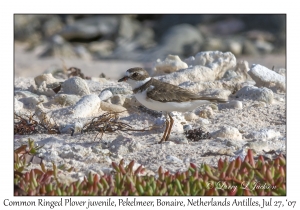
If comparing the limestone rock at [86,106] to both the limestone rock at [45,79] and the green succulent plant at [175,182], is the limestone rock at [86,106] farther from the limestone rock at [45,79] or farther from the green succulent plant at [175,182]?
the green succulent plant at [175,182]

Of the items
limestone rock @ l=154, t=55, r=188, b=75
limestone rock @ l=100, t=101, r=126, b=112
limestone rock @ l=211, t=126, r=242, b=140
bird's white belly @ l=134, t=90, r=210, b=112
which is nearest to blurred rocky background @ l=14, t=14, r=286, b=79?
limestone rock @ l=154, t=55, r=188, b=75

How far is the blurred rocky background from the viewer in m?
20.3

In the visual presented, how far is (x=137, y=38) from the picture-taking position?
A: 80.0ft

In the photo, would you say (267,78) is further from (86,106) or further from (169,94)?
(86,106)

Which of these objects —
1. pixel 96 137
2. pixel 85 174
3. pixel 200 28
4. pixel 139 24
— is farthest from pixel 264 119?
pixel 139 24

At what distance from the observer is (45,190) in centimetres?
498

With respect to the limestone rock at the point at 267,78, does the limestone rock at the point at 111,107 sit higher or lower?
lower

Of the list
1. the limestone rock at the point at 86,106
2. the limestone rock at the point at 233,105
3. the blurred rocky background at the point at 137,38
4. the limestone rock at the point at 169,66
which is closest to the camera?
the limestone rock at the point at 86,106

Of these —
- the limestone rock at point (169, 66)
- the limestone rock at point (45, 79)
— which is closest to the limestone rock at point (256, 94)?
the limestone rock at point (169, 66)

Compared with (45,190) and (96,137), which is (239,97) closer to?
(96,137)

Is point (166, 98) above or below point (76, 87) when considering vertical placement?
below

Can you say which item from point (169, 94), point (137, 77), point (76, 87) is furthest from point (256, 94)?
point (76, 87)

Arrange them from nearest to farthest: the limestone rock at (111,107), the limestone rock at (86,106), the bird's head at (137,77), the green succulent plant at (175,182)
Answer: the green succulent plant at (175,182) → the bird's head at (137,77) → the limestone rock at (86,106) → the limestone rock at (111,107)

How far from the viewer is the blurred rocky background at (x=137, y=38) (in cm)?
2033
